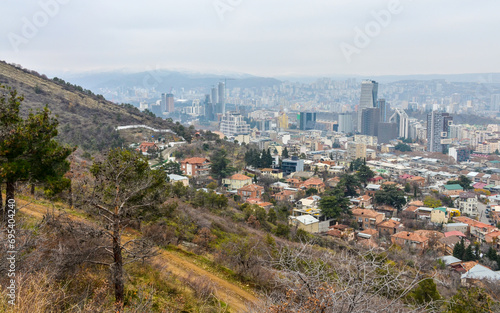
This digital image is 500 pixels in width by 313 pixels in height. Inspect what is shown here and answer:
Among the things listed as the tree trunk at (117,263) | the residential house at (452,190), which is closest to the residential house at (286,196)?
the residential house at (452,190)

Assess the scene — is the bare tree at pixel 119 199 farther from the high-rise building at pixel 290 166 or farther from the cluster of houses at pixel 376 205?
the high-rise building at pixel 290 166

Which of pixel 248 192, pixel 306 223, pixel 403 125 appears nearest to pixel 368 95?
pixel 403 125

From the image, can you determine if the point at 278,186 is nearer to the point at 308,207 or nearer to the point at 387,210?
the point at 308,207

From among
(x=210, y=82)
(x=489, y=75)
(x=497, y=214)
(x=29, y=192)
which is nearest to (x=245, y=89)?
(x=210, y=82)

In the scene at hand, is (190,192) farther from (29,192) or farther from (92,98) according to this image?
(92,98)

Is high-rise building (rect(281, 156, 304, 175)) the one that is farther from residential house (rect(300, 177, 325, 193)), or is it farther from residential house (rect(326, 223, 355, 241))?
residential house (rect(326, 223, 355, 241))

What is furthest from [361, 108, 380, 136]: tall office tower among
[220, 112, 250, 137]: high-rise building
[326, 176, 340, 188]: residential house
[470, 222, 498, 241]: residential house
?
[470, 222, 498, 241]: residential house
